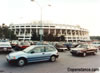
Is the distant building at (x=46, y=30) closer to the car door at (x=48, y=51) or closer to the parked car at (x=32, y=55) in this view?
the car door at (x=48, y=51)

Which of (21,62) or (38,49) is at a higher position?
(38,49)

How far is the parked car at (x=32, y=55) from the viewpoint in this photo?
7.44m

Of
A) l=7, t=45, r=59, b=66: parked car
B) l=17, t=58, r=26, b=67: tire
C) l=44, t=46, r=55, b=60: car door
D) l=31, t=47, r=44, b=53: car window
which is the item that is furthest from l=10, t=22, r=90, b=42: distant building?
l=17, t=58, r=26, b=67: tire

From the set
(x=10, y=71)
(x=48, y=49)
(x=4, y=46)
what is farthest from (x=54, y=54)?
→ (x=4, y=46)

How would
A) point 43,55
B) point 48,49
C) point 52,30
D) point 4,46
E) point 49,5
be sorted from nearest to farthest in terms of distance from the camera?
1. point 43,55
2. point 48,49
3. point 4,46
4. point 49,5
5. point 52,30

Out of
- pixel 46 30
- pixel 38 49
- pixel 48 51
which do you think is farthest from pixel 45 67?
pixel 46 30

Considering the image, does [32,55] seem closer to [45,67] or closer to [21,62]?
[21,62]

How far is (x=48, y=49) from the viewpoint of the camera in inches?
365

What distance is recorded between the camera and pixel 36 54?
27.1 ft

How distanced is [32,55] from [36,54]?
360 millimetres

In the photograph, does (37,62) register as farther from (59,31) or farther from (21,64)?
(59,31)

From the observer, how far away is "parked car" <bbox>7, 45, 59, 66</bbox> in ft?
24.4

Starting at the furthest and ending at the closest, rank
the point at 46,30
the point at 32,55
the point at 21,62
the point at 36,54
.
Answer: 1. the point at 46,30
2. the point at 36,54
3. the point at 32,55
4. the point at 21,62

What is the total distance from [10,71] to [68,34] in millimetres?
91225
